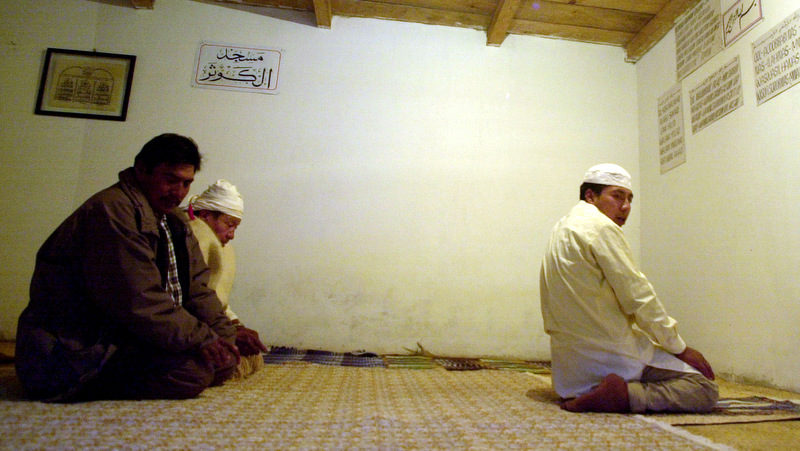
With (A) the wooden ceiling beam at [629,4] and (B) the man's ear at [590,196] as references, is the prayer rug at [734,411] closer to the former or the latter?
(B) the man's ear at [590,196]

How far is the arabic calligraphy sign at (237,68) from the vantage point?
3.87 metres

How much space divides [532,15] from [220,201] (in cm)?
307

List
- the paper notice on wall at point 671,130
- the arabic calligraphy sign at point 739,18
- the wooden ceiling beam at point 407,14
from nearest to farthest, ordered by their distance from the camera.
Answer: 1. the arabic calligraphy sign at point 739,18
2. the paper notice on wall at point 671,130
3. the wooden ceiling beam at point 407,14

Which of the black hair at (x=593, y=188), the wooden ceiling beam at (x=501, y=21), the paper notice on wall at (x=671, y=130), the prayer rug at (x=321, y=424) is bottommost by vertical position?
the prayer rug at (x=321, y=424)

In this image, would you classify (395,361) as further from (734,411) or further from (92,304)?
(92,304)

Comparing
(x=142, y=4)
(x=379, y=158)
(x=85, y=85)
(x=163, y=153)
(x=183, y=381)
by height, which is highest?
(x=142, y=4)

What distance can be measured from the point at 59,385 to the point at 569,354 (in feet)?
6.07

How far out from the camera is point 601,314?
1.82 m

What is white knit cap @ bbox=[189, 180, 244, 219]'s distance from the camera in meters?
2.62

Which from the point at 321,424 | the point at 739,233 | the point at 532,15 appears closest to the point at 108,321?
the point at 321,424

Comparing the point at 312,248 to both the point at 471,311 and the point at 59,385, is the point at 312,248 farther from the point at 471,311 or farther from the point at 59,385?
the point at 59,385

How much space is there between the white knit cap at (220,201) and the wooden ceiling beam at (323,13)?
195cm

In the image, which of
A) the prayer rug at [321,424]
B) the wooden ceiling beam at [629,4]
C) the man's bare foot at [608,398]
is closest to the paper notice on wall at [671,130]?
the wooden ceiling beam at [629,4]

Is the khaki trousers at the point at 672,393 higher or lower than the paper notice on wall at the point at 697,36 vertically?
lower
